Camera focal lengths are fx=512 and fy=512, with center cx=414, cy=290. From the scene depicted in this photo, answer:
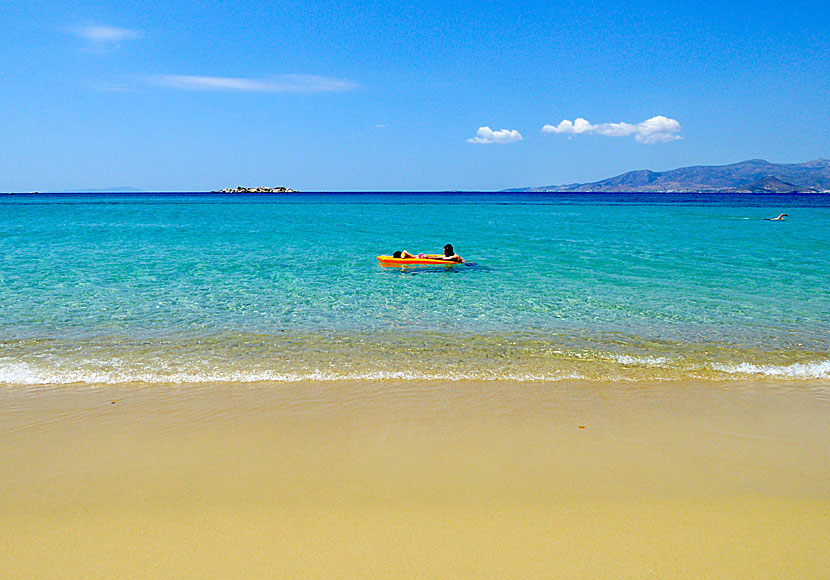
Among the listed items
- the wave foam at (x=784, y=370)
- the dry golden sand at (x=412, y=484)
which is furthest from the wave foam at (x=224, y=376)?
the wave foam at (x=784, y=370)

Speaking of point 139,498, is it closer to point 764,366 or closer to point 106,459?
point 106,459

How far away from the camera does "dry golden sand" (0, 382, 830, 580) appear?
12.9 ft

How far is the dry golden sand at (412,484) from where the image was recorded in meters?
3.93

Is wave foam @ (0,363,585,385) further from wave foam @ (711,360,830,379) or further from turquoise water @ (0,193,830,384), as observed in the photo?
wave foam @ (711,360,830,379)

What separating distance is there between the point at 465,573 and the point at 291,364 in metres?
5.39

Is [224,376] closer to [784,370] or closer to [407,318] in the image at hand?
[407,318]

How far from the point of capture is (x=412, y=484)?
4.94 metres

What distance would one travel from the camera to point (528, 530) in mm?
4254

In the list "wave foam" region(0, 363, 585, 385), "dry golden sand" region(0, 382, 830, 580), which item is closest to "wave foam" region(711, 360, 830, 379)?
"dry golden sand" region(0, 382, 830, 580)

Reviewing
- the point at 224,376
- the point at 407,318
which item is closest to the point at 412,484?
the point at 224,376

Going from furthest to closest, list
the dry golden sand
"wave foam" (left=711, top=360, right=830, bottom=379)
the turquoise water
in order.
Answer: the turquoise water → "wave foam" (left=711, top=360, right=830, bottom=379) → the dry golden sand

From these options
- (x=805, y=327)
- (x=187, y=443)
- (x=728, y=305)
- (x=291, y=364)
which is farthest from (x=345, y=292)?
(x=805, y=327)

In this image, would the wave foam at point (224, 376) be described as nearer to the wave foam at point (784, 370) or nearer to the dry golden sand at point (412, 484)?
the dry golden sand at point (412, 484)

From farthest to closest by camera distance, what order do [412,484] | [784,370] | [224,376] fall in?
[784,370], [224,376], [412,484]
